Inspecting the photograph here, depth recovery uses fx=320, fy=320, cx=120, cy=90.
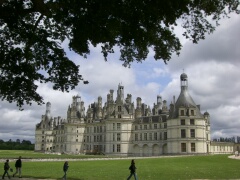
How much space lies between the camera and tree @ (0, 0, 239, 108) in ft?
43.7

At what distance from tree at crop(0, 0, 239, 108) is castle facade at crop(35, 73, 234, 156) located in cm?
5315

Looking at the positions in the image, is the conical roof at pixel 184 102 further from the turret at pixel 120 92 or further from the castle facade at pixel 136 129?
the turret at pixel 120 92

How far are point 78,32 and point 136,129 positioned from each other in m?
69.3

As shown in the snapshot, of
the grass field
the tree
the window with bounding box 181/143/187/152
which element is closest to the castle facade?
the window with bounding box 181/143/187/152

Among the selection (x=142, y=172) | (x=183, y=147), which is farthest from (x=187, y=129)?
(x=142, y=172)

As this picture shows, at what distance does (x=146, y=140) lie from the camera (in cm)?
7912

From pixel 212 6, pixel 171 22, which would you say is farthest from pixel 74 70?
pixel 212 6

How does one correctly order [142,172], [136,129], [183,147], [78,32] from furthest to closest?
[136,129] → [183,147] → [142,172] → [78,32]

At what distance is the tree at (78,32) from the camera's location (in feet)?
43.7

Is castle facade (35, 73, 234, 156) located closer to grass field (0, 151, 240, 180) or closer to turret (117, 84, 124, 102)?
turret (117, 84, 124, 102)

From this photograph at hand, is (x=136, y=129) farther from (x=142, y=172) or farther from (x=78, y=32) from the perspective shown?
(x=78, y=32)

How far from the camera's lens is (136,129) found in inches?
3219

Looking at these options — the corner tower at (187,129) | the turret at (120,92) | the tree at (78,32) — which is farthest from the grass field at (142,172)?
the turret at (120,92)

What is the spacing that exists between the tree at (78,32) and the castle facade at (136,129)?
5315 cm
